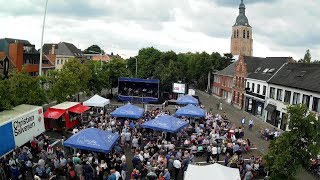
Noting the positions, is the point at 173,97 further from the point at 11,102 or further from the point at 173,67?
the point at 11,102

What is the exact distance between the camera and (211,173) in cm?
1452

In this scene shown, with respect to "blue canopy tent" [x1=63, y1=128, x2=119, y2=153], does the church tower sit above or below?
above

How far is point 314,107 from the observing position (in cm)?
3297

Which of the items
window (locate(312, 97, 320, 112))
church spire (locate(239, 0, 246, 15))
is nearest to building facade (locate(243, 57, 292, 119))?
window (locate(312, 97, 320, 112))

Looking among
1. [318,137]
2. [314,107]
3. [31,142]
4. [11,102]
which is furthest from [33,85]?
[314,107]

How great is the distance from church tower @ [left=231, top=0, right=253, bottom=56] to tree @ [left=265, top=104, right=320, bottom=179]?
116375 millimetres

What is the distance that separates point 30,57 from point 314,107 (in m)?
46.1

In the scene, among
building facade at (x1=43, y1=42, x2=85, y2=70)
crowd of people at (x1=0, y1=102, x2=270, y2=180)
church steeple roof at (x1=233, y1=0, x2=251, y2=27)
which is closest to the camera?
crowd of people at (x1=0, y1=102, x2=270, y2=180)

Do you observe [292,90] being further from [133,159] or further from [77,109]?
[133,159]

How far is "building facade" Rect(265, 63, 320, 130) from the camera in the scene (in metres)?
33.7

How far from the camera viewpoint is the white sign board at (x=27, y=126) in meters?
20.2

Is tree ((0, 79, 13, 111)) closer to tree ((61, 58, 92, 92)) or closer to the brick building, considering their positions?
tree ((61, 58, 92, 92))

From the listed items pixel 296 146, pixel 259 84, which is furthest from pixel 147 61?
pixel 296 146

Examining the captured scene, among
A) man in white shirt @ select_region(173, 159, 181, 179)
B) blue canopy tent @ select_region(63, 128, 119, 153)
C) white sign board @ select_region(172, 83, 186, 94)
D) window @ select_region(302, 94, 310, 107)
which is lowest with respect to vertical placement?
man in white shirt @ select_region(173, 159, 181, 179)
